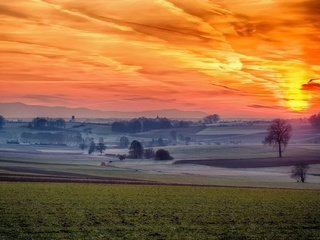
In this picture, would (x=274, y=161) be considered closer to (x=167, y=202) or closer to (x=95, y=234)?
(x=167, y=202)

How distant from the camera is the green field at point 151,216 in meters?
29.6

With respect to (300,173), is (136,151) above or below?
above

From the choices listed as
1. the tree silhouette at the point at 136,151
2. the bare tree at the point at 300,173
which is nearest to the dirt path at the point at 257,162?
the tree silhouette at the point at 136,151

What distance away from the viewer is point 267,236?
2938 centimetres

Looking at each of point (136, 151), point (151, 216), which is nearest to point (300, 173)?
point (151, 216)

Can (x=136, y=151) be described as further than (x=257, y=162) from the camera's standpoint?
Yes

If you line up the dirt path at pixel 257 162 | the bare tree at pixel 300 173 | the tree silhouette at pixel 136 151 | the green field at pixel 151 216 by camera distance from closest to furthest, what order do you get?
the green field at pixel 151 216, the bare tree at pixel 300 173, the dirt path at pixel 257 162, the tree silhouette at pixel 136 151

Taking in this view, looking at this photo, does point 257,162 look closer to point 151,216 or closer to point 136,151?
point 136,151

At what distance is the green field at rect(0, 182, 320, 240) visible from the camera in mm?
29625


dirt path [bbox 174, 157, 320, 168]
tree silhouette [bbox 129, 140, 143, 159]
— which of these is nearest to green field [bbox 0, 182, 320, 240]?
dirt path [bbox 174, 157, 320, 168]

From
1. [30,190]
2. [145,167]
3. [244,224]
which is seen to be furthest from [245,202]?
[145,167]

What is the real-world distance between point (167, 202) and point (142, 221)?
14.8 m

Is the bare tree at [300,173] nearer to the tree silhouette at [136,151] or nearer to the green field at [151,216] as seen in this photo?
the green field at [151,216]

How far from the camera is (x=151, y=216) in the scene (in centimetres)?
3819
